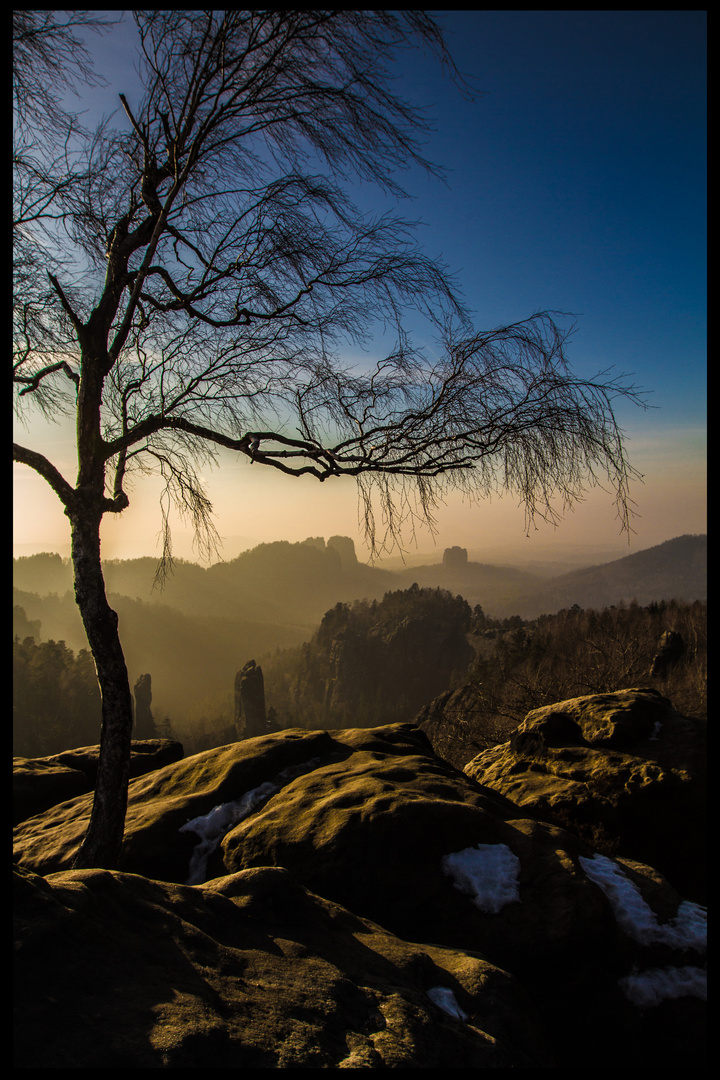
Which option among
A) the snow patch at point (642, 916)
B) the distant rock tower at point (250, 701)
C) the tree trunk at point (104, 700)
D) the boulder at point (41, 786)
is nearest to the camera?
the snow patch at point (642, 916)

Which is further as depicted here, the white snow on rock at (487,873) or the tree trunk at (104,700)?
the tree trunk at (104,700)

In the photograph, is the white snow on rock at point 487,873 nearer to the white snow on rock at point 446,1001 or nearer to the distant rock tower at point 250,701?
the white snow on rock at point 446,1001

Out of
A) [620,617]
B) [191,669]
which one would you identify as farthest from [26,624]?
[620,617]

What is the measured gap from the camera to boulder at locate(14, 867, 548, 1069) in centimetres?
214

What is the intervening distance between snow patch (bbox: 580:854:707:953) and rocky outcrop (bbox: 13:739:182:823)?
732cm

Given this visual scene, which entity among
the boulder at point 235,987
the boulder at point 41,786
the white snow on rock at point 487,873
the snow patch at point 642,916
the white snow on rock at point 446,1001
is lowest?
the boulder at point 41,786

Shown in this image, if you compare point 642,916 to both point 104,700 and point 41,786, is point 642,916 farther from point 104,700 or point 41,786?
point 41,786

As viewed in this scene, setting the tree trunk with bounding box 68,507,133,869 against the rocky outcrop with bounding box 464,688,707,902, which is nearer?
the tree trunk with bounding box 68,507,133,869

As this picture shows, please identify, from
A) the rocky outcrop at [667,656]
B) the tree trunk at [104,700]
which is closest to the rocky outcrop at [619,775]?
the tree trunk at [104,700]

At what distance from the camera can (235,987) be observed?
2.69 m

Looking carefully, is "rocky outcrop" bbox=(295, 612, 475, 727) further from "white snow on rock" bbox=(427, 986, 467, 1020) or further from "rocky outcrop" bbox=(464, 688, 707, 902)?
"white snow on rock" bbox=(427, 986, 467, 1020)

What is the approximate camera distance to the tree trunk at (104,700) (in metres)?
5.15

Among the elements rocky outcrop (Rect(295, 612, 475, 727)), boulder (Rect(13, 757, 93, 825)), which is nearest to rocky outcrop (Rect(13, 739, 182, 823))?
boulder (Rect(13, 757, 93, 825))

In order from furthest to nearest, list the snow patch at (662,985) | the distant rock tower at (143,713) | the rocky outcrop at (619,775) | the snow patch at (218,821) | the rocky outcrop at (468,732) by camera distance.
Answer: the distant rock tower at (143,713) < the rocky outcrop at (468,732) < the rocky outcrop at (619,775) < the snow patch at (218,821) < the snow patch at (662,985)
